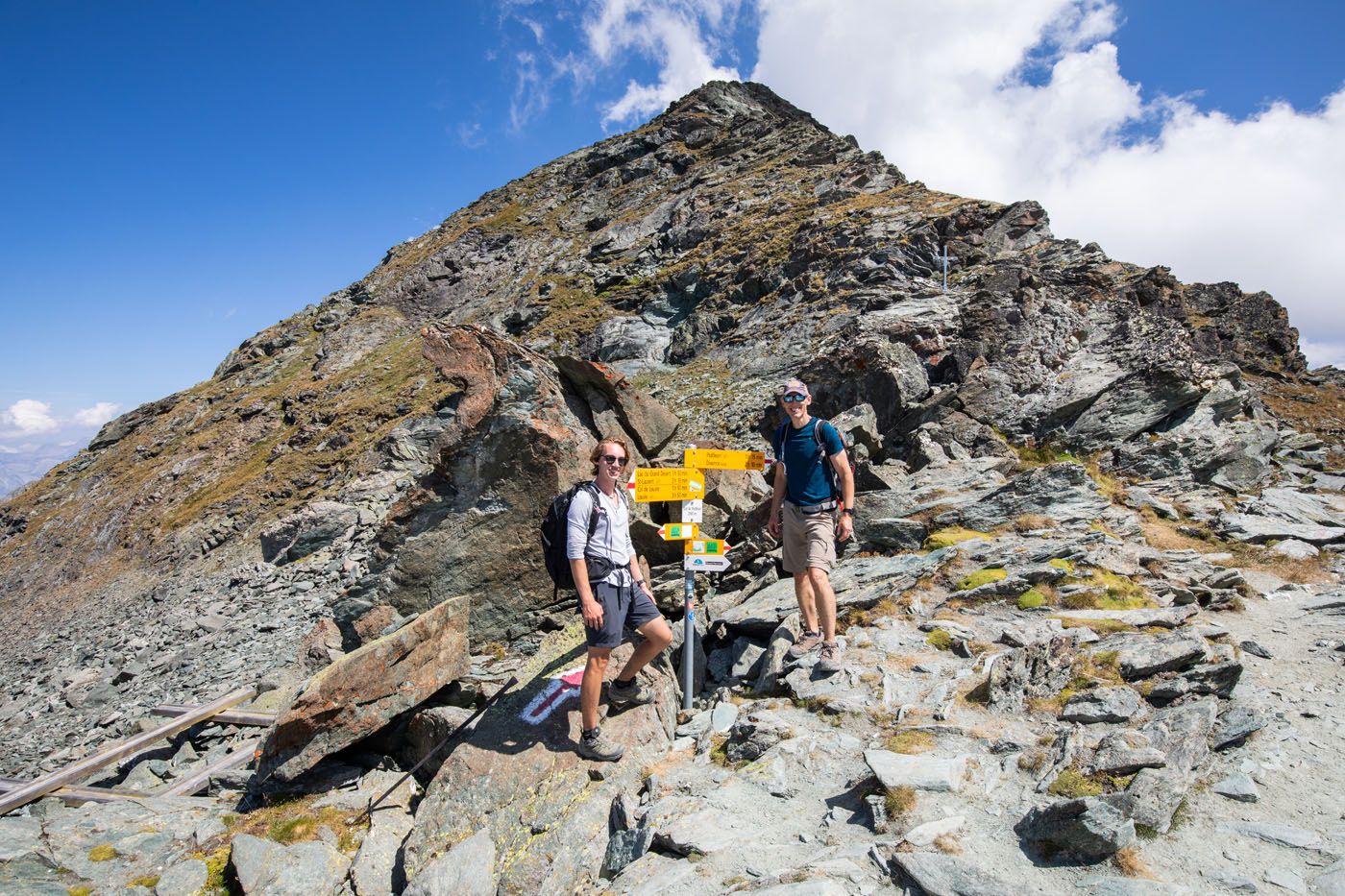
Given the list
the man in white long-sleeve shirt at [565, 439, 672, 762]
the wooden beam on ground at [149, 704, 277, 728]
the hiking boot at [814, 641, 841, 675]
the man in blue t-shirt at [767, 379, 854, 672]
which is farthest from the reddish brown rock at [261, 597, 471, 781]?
the hiking boot at [814, 641, 841, 675]

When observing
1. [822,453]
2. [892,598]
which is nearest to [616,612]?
[822,453]

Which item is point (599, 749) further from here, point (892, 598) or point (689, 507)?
point (892, 598)

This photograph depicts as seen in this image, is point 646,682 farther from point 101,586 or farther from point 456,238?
point 456,238

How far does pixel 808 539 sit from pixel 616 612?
2263 millimetres

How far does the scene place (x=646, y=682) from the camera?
6.34m

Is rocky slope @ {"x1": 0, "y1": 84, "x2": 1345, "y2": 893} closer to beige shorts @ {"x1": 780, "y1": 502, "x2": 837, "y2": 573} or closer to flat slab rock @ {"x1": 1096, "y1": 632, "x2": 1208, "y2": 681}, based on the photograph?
flat slab rock @ {"x1": 1096, "y1": 632, "x2": 1208, "y2": 681}

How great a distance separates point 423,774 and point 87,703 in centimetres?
1533

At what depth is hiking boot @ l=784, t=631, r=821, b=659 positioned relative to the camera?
6.54m

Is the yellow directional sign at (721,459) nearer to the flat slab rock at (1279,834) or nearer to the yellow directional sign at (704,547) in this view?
the yellow directional sign at (704,547)

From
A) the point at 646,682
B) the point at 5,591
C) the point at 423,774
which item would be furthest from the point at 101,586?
the point at 646,682

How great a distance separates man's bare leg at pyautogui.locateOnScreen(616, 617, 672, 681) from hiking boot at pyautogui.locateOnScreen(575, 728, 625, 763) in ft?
1.64

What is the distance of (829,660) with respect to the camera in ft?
20.0

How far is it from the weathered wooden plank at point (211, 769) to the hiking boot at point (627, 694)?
17.0 feet

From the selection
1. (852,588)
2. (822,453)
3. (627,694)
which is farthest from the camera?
(852,588)
